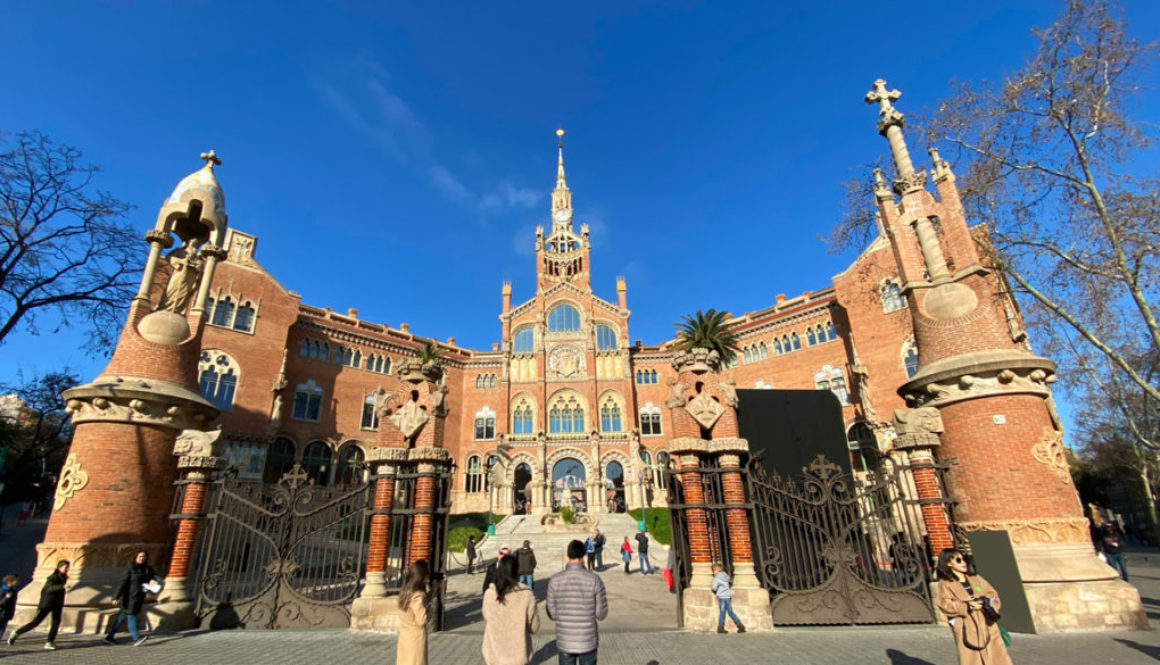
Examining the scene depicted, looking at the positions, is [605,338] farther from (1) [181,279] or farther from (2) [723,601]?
(2) [723,601]

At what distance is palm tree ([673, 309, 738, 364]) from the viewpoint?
36.8 metres

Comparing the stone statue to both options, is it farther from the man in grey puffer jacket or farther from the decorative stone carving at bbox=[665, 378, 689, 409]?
the man in grey puffer jacket

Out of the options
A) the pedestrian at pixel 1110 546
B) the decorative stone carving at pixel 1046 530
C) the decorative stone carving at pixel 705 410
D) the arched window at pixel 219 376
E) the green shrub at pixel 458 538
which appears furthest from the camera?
the arched window at pixel 219 376

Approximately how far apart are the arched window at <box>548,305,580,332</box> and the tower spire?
108 feet

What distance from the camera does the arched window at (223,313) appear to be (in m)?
31.0

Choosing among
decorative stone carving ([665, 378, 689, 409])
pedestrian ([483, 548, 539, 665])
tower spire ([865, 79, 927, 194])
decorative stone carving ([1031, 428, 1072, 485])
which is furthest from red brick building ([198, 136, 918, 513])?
pedestrian ([483, 548, 539, 665])

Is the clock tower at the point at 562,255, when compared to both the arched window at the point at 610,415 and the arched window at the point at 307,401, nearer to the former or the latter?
the arched window at the point at 610,415

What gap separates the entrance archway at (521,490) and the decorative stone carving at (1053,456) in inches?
1316

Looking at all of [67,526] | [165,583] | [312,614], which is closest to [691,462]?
[312,614]

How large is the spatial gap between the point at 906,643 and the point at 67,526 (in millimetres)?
13513

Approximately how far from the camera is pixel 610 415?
41.3 m

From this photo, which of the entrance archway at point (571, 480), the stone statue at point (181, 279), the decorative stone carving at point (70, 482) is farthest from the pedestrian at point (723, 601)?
the entrance archway at point (571, 480)

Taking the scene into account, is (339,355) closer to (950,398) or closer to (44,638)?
(44,638)

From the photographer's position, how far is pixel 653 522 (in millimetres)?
28172
